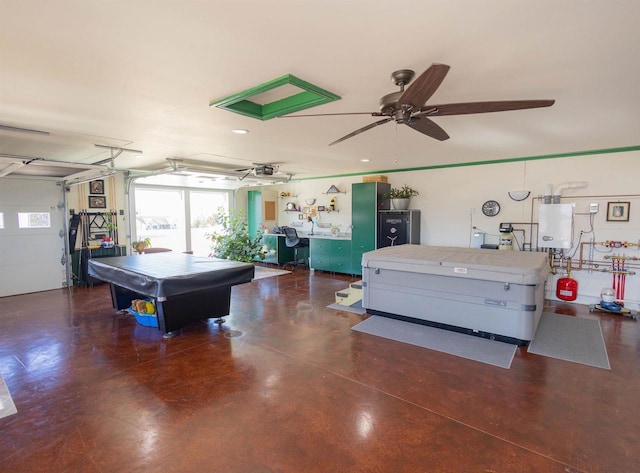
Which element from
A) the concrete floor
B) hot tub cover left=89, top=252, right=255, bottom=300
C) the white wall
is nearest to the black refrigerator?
the white wall

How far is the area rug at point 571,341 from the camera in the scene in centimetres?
335

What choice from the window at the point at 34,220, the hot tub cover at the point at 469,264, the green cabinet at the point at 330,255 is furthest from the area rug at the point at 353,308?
the window at the point at 34,220

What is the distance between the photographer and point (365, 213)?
729cm

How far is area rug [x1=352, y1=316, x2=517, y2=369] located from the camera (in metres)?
3.40

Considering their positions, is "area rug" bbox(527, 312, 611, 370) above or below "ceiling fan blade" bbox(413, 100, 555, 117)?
below

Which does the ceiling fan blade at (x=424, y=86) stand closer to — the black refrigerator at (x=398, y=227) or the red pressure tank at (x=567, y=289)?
the black refrigerator at (x=398, y=227)

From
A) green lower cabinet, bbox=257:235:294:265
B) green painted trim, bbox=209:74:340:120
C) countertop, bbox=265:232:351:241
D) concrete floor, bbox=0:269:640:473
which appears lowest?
concrete floor, bbox=0:269:640:473

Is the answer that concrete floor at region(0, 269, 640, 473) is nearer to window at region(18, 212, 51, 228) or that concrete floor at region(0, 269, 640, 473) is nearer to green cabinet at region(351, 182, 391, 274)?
window at region(18, 212, 51, 228)

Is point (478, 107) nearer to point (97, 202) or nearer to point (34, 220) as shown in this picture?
point (97, 202)

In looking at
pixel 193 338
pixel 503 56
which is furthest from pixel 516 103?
pixel 193 338

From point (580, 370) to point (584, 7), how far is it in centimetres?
307

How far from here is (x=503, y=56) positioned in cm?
208

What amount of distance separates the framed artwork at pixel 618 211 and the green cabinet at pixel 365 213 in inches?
149

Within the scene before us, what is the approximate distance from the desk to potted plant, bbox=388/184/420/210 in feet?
12.4
